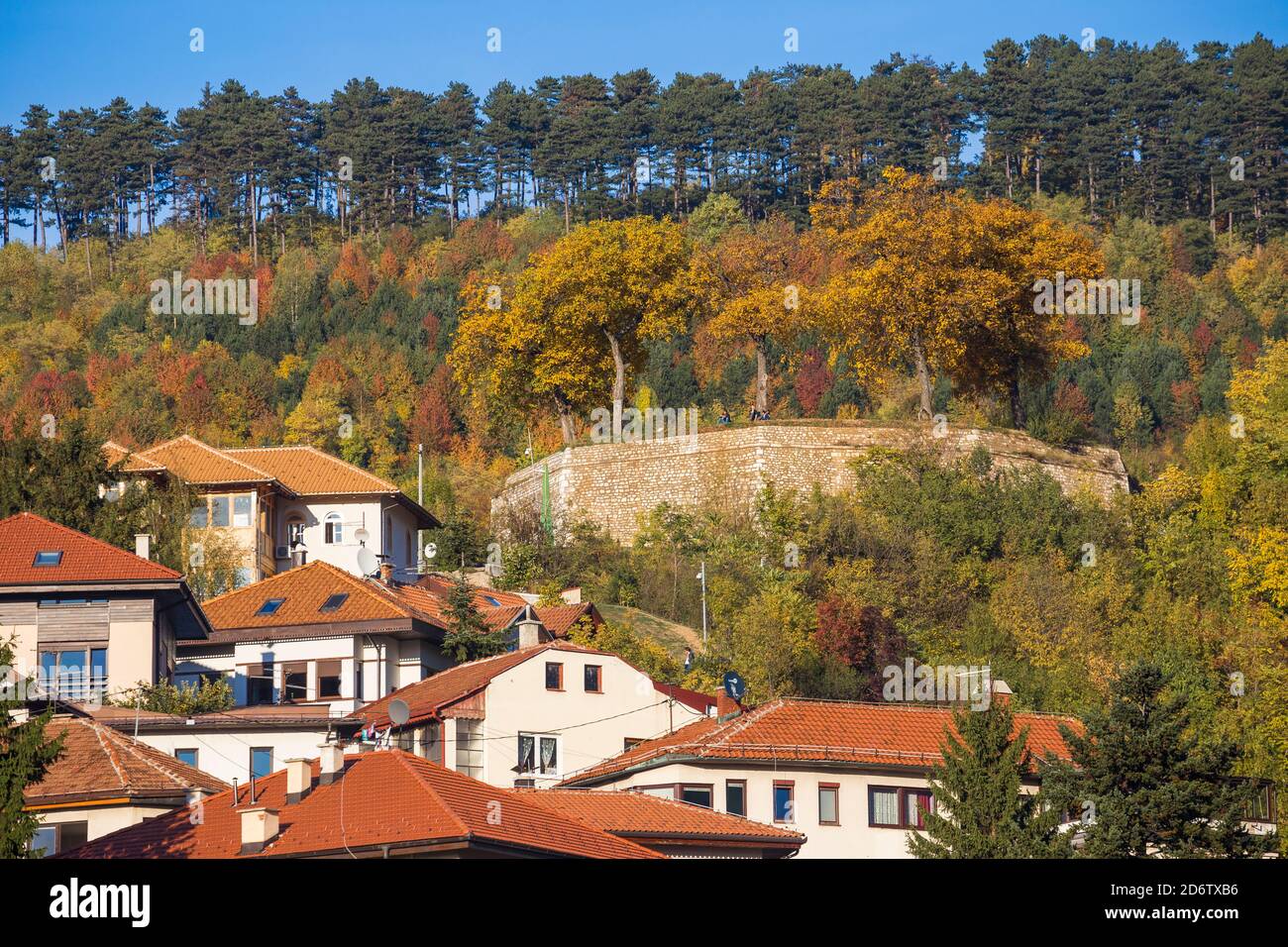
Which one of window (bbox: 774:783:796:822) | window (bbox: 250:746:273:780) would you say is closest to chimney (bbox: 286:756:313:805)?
window (bbox: 774:783:796:822)

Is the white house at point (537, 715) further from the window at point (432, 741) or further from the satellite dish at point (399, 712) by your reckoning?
the satellite dish at point (399, 712)

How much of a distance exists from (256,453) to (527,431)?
935 inches

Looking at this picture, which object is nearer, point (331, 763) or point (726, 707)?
point (331, 763)

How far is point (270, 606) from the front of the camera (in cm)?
4800

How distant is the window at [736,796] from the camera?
36469mm

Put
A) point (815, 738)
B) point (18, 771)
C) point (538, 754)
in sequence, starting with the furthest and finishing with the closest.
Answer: point (538, 754) → point (815, 738) → point (18, 771)

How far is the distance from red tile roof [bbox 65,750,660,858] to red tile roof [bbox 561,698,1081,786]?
733cm

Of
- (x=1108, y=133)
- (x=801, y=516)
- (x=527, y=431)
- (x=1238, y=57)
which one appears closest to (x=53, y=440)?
(x=801, y=516)

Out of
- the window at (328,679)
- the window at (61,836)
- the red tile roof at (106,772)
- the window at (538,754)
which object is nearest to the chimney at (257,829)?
the red tile roof at (106,772)

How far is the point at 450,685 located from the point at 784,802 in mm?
7858

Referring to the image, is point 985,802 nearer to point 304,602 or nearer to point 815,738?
point 815,738

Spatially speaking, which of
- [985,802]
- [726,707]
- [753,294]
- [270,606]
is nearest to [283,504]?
[270,606]

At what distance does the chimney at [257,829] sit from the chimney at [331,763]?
227cm

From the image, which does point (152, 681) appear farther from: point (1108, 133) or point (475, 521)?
point (1108, 133)
